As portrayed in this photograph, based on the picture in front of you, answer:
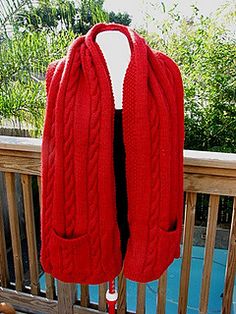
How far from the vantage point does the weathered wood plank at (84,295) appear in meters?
1.66

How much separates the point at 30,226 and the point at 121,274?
0.49m

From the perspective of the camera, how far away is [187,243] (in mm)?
1458

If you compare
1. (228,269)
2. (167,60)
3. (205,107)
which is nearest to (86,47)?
(167,60)

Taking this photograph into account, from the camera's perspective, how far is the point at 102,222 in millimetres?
1021

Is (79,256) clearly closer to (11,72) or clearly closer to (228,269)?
(228,269)

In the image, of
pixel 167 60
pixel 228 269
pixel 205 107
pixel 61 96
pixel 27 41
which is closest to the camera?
pixel 61 96

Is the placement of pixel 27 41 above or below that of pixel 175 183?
above

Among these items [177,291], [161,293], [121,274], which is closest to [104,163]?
[121,274]

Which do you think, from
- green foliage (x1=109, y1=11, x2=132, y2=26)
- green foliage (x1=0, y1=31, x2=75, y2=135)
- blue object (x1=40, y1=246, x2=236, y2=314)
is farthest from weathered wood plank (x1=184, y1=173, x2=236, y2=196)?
green foliage (x1=109, y1=11, x2=132, y2=26)

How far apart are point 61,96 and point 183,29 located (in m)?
4.01

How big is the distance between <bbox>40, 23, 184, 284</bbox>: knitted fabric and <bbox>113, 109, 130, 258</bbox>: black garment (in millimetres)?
60

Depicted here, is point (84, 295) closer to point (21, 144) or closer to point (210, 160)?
point (21, 144)

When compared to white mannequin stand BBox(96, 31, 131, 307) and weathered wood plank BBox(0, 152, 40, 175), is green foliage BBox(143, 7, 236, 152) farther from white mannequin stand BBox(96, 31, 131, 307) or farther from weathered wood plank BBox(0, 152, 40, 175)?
white mannequin stand BBox(96, 31, 131, 307)

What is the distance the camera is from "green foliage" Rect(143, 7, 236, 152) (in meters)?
4.18
